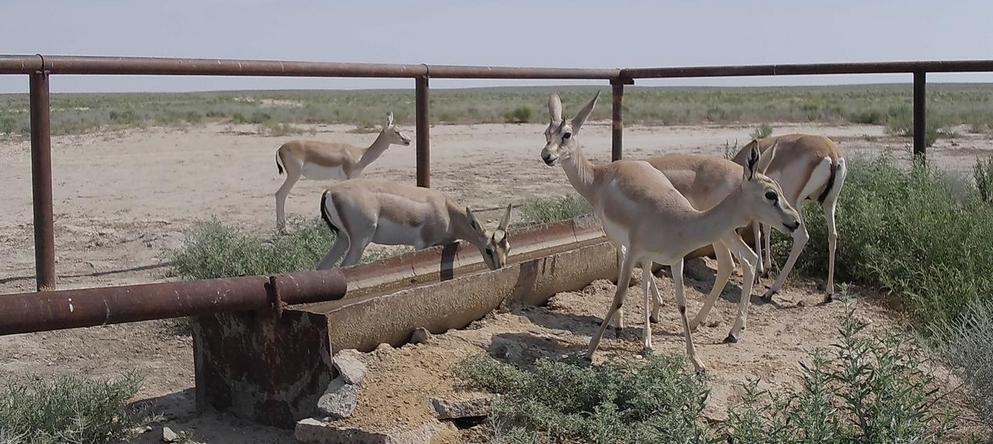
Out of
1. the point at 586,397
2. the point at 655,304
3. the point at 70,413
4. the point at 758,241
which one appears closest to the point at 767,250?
the point at 758,241

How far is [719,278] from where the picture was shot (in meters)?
7.46

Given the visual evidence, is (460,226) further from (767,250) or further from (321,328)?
(321,328)

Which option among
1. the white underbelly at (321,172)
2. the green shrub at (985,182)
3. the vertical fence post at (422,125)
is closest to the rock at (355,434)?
the vertical fence post at (422,125)

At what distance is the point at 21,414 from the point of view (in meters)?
5.04

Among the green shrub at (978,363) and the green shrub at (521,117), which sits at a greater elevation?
the green shrub at (521,117)

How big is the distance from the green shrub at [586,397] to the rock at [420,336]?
1.46ft

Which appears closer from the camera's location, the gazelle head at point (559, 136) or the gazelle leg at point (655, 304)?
the gazelle leg at point (655, 304)

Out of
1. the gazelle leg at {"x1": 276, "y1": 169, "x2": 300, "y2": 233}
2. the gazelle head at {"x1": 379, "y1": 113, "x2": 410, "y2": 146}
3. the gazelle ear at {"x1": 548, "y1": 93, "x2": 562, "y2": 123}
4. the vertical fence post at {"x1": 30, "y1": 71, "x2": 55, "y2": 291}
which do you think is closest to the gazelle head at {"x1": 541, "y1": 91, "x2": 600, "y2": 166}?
the gazelle ear at {"x1": 548, "y1": 93, "x2": 562, "y2": 123}

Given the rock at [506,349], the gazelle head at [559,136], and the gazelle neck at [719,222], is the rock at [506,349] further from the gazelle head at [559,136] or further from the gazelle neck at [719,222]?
the gazelle head at [559,136]

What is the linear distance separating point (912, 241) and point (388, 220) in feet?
12.5

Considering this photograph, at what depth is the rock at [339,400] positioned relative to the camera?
5.21 meters

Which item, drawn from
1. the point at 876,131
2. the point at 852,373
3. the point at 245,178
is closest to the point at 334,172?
the point at 245,178

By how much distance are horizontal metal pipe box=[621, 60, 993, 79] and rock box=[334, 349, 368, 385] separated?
6.10 metres

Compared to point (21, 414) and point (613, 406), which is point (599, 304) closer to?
point (613, 406)
